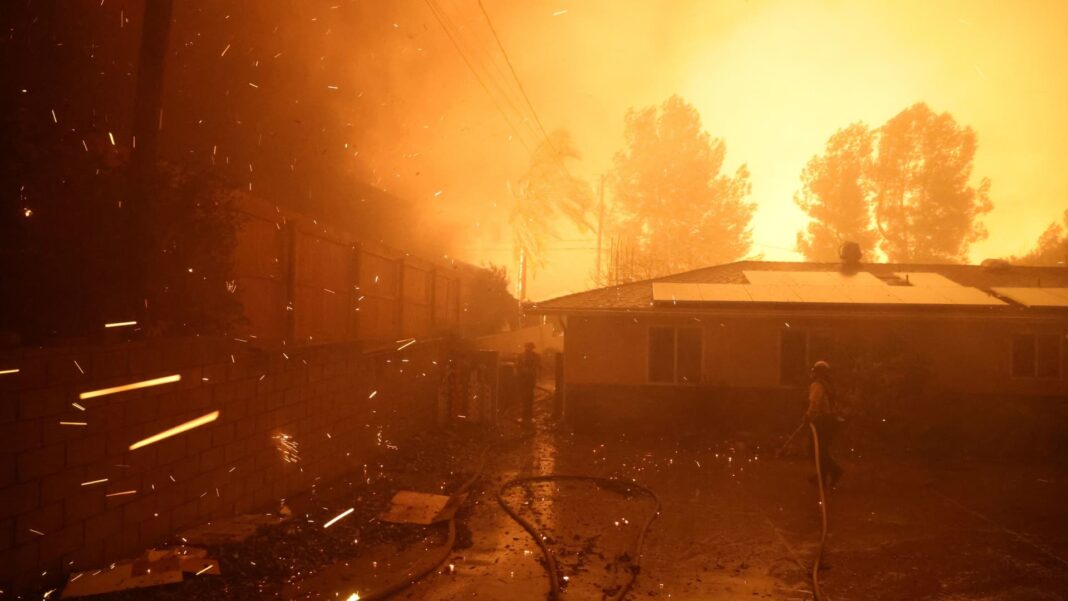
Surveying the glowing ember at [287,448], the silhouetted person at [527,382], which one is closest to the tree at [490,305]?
the silhouetted person at [527,382]

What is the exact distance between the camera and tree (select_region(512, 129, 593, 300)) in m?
29.0

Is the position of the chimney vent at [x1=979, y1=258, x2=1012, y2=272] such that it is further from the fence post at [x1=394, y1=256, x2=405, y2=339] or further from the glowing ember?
the glowing ember

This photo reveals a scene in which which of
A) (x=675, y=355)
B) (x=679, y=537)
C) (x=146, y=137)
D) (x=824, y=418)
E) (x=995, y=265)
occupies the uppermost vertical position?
(x=146, y=137)

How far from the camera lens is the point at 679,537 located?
674 centimetres

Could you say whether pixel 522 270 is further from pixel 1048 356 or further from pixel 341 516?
pixel 341 516

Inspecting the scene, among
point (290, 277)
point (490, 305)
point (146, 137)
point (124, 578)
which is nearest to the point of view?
point (124, 578)

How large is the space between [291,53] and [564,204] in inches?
769

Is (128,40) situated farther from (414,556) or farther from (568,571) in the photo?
(568,571)

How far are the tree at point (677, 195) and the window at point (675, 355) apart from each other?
2166cm

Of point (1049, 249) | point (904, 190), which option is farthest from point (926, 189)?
point (1049, 249)

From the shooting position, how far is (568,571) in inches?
221

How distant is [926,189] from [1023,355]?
2604 centimetres

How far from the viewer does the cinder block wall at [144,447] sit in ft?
13.1

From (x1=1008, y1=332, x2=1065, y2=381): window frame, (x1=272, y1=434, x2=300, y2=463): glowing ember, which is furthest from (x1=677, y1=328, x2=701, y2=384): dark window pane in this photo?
(x1=272, y1=434, x2=300, y2=463): glowing ember
